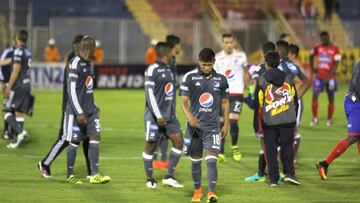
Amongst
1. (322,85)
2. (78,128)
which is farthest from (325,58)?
(78,128)

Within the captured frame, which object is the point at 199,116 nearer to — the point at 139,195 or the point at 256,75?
the point at 139,195

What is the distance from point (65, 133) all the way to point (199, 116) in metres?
2.38

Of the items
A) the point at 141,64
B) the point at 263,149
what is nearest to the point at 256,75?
the point at 263,149

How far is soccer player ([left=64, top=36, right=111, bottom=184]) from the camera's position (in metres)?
12.8

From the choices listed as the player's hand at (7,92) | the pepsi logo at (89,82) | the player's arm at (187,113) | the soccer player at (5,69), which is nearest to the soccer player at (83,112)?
the pepsi logo at (89,82)

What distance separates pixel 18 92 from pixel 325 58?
900cm

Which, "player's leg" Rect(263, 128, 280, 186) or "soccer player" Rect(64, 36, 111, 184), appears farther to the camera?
"player's leg" Rect(263, 128, 280, 186)

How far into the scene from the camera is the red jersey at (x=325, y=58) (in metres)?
22.8

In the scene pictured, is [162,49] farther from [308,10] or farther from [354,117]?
[308,10]

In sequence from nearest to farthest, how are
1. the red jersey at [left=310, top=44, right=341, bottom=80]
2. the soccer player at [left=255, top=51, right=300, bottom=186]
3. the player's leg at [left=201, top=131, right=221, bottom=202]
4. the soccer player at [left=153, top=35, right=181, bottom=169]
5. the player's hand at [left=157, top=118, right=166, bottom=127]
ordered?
the player's leg at [left=201, top=131, right=221, bottom=202] < the player's hand at [left=157, top=118, right=166, bottom=127] < the soccer player at [left=255, top=51, right=300, bottom=186] < the soccer player at [left=153, top=35, right=181, bottom=169] < the red jersey at [left=310, top=44, right=341, bottom=80]

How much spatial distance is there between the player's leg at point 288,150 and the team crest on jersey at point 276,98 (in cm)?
32

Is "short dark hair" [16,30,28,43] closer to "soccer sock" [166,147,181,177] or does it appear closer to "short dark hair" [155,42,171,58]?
"short dark hair" [155,42,171,58]

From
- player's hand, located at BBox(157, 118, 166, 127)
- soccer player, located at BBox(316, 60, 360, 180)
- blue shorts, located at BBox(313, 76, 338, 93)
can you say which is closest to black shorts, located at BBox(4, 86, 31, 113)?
player's hand, located at BBox(157, 118, 166, 127)

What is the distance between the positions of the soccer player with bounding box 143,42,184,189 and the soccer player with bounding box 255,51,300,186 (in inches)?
51.8
